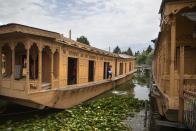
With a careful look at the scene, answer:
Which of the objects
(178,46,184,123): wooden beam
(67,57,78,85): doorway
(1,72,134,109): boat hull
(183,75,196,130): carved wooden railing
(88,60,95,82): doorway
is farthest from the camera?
(88,60,95,82): doorway

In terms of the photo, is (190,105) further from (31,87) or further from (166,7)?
(31,87)

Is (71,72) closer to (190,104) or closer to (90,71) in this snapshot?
(90,71)

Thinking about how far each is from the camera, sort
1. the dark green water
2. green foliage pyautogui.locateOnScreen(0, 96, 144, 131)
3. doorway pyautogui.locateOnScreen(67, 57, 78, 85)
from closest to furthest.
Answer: green foliage pyautogui.locateOnScreen(0, 96, 144, 131) → the dark green water → doorway pyautogui.locateOnScreen(67, 57, 78, 85)

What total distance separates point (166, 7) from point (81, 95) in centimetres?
709

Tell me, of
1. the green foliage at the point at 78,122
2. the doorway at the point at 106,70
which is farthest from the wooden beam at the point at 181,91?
the doorway at the point at 106,70

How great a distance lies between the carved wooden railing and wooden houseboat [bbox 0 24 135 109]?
5464mm

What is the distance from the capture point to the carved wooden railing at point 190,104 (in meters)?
3.26

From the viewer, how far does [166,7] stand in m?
4.36

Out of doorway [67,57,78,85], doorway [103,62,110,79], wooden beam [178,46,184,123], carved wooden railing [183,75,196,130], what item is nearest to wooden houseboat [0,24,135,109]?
doorway [67,57,78,85]

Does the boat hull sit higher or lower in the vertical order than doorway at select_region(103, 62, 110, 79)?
lower

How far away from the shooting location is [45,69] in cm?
792

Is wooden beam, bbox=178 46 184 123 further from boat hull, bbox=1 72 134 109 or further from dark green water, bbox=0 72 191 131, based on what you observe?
boat hull, bbox=1 72 134 109

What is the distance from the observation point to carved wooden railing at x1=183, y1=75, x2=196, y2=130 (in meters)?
3.26

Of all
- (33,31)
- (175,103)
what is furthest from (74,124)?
(33,31)
